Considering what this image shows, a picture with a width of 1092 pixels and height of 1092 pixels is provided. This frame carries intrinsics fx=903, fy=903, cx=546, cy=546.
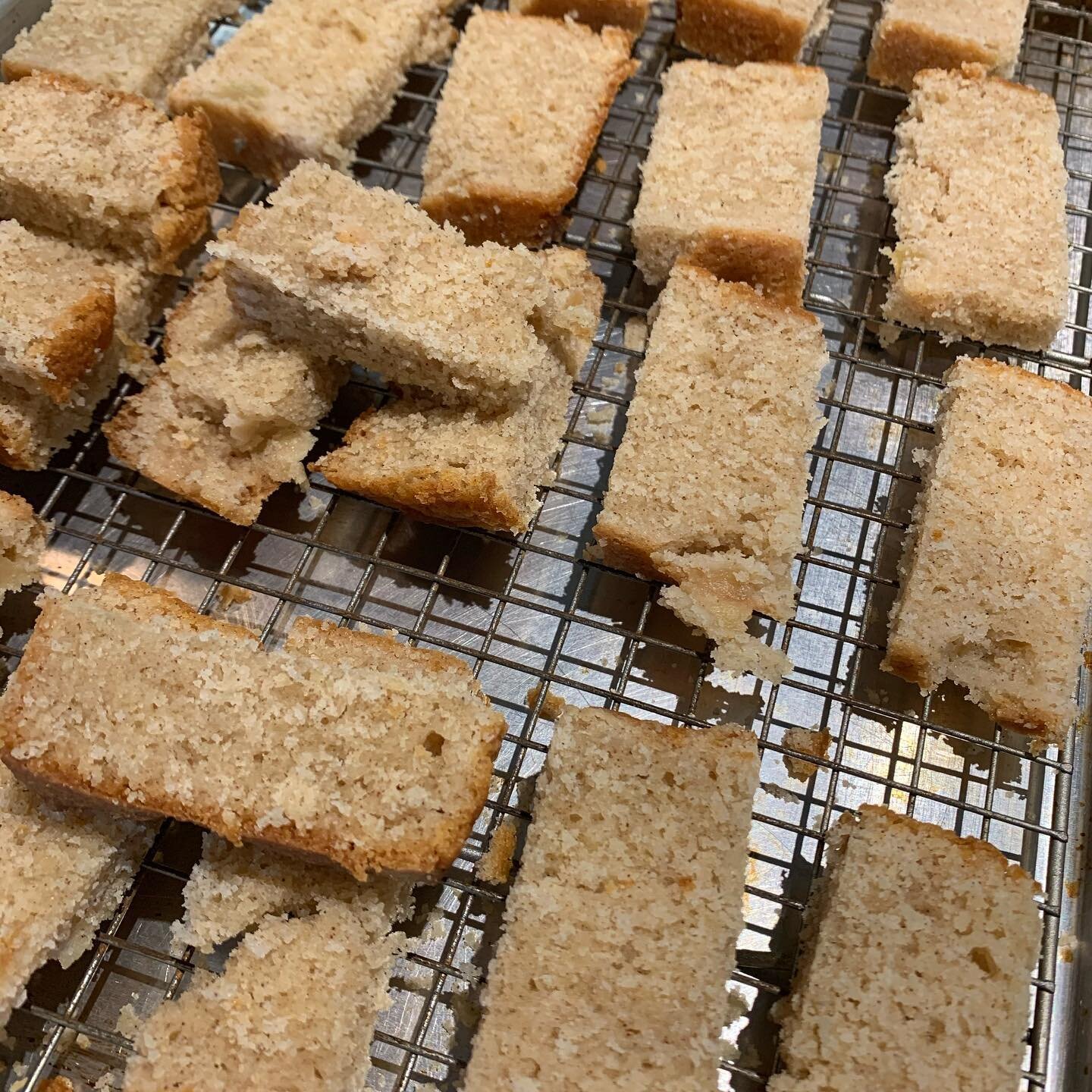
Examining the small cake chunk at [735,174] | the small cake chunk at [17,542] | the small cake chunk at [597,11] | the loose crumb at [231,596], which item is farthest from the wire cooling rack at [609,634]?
the small cake chunk at [597,11]

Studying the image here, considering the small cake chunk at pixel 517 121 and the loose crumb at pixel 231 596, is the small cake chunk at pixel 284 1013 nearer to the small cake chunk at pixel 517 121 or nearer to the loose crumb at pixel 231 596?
the loose crumb at pixel 231 596

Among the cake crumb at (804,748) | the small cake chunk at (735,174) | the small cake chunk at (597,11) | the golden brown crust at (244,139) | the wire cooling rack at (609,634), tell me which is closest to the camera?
the wire cooling rack at (609,634)

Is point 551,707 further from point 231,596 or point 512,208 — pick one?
point 512,208

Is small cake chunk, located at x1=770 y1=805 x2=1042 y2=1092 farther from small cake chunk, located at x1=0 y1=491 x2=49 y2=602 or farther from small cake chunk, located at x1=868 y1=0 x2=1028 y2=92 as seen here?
small cake chunk, located at x1=868 y1=0 x2=1028 y2=92

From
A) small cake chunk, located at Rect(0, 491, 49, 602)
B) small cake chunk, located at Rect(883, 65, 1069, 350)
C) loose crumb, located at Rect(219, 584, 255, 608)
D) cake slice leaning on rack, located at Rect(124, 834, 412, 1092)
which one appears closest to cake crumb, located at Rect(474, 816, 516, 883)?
cake slice leaning on rack, located at Rect(124, 834, 412, 1092)

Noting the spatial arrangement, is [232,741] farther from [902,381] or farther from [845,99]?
[845,99]

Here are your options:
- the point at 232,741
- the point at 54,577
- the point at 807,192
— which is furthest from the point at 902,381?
the point at 54,577
